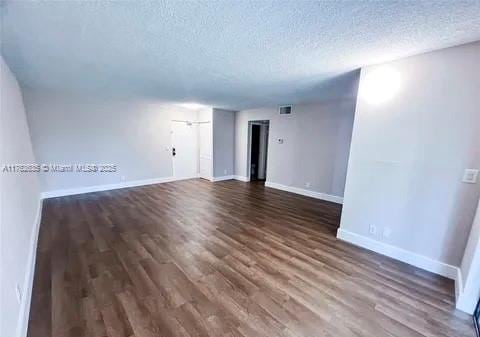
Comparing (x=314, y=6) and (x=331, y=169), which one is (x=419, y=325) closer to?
(x=314, y=6)

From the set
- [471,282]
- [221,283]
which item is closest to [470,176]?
[471,282]

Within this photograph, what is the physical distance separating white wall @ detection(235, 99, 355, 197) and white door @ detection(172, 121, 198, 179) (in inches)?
87.0

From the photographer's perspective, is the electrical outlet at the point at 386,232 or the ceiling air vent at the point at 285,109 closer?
the electrical outlet at the point at 386,232

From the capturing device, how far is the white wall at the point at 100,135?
448 cm

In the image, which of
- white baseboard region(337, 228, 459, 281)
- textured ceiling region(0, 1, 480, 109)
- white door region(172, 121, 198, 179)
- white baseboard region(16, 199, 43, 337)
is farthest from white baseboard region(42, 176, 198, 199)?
white baseboard region(337, 228, 459, 281)

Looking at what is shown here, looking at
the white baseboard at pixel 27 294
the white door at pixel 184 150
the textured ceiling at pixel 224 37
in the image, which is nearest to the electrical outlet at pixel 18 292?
the white baseboard at pixel 27 294

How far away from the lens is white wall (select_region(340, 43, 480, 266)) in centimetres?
208

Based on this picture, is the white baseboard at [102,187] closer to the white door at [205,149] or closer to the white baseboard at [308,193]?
the white door at [205,149]

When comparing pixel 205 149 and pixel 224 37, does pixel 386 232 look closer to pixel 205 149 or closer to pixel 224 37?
pixel 224 37

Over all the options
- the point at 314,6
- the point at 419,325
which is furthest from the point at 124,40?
the point at 419,325

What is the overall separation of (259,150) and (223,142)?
4.98 ft

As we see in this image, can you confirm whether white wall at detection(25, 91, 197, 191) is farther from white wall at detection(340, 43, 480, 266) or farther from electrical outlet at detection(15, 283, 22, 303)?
white wall at detection(340, 43, 480, 266)

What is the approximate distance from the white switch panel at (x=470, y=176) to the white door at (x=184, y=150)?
6381 mm

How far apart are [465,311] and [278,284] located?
1.68 metres
